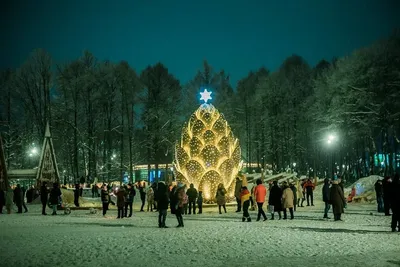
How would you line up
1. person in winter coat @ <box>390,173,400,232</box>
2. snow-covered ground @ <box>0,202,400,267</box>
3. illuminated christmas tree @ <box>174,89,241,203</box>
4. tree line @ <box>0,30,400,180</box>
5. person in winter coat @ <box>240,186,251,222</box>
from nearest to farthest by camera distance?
snow-covered ground @ <box>0,202,400,267</box>, person in winter coat @ <box>390,173,400,232</box>, person in winter coat @ <box>240,186,251,222</box>, illuminated christmas tree @ <box>174,89,241,203</box>, tree line @ <box>0,30,400,180</box>

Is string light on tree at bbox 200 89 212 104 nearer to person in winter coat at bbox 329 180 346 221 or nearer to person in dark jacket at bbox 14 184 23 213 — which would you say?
person in winter coat at bbox 329 180 346 221

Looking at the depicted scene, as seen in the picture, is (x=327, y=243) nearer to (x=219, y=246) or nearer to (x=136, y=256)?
(x=219, y=246)

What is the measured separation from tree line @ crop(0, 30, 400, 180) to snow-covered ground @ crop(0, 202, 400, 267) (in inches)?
1070

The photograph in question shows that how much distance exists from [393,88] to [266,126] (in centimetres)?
1922

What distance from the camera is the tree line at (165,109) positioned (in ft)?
142

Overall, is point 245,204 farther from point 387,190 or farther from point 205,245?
point 205,245

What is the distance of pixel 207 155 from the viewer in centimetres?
2797

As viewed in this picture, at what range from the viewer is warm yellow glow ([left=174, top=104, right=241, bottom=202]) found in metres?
28.0

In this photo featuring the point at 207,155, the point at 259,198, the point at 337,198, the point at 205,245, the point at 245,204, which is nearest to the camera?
the point at 205,245

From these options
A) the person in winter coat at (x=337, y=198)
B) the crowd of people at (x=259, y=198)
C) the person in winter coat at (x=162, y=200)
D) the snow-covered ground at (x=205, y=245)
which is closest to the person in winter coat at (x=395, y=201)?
the crowd of people at (x=259, y=198)

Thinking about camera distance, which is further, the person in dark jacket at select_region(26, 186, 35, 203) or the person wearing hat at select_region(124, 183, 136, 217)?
the person in dark jacket at select_region(26, 186, 35, 203)

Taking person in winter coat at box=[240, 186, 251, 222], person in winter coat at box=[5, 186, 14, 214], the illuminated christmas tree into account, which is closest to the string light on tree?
the illuminated christmas tree

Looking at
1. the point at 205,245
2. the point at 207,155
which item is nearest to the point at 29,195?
the point at 207,155

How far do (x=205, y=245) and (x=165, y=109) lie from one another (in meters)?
38.7
